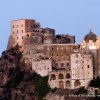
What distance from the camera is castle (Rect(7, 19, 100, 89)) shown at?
14862 centimetres

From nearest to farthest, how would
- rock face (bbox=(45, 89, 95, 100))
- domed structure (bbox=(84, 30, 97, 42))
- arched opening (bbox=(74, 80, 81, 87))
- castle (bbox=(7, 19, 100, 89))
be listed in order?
rock face (bbox=(45, 89, 95, 100)) < castle (bbox=(7, 19, 100, 89)) < arched opening (bbox=(74, 80, 81, 87)) < domed structure (bbox=(84, 30, 97, 42))

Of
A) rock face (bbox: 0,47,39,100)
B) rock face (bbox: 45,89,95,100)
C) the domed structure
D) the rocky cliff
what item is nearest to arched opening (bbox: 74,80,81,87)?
rock face (bbox: 45,89,95,100)

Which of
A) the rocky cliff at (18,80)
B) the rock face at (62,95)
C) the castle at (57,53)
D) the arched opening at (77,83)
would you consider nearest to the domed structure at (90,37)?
the castle at (57,53)

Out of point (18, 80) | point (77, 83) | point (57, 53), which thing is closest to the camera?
point (77, 83)

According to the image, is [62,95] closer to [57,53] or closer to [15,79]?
[57,53]

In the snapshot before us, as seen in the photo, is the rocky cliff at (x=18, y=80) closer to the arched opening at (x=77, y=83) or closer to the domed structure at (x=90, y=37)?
the arched opening at (x=77, y=83)

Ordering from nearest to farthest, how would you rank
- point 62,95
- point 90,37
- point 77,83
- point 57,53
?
1. point 62,95
2. point 77,83
3. point 90,37
4. point 57,53

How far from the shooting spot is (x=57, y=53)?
15738 cm

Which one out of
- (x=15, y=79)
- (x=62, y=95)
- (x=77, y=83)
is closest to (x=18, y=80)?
(x=15, y=79)

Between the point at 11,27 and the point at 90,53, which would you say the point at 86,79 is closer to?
the point at 90,53

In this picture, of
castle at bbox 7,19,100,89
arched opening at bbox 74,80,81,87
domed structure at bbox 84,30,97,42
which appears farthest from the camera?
domed structure at bbox 84,30,97,42

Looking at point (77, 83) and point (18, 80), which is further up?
point (18, 80)

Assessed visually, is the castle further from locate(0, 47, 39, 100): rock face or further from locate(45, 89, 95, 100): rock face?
locate(0, 47, 39, 100): rock face

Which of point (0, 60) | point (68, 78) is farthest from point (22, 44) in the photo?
point (68, 78)
